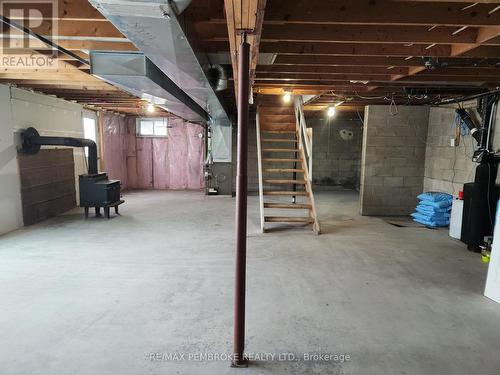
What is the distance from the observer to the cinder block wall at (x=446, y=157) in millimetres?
5055

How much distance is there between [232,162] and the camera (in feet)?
27.6

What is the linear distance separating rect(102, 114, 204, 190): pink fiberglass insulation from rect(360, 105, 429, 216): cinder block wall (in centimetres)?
488

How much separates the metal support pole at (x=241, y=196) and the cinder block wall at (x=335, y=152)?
7923mm

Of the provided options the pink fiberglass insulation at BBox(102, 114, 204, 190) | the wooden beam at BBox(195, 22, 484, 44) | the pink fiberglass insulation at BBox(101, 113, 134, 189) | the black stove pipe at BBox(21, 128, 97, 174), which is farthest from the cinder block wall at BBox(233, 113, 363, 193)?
the wooden beam at BBox(195, 22, 484, 44)

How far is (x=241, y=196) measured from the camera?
1929 mm

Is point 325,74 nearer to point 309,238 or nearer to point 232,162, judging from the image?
point 309,238

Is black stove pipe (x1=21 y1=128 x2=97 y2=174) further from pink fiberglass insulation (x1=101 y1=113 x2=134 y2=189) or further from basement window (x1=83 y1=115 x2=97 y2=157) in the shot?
pink fiberglass insulation (x1=101 y1=113 x2=134 y2=189)

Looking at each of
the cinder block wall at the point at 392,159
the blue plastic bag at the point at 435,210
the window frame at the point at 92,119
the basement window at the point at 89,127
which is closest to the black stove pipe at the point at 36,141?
the window frame at the point at 92,119

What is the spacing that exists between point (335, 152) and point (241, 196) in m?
8.23

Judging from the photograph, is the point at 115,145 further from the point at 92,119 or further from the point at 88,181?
the point at 88,181

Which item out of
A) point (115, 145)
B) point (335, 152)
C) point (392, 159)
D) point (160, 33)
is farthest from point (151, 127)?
point (160, 33)

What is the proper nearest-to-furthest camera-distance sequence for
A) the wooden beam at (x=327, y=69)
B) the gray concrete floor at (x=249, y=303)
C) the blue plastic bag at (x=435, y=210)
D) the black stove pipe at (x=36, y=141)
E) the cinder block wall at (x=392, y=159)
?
the gray concrete floor at (x=249, y=303), the wooden beam at (x=327, y=69), the black stove pipe at (x=36, y=141), the blue plastic bag at (x=435, y=210), the cinder block wall at (x=392, y=159)

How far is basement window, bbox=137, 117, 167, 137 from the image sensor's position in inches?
366

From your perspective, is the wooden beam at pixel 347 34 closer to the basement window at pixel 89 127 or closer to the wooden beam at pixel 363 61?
the wooden beam at pixel 363 61
